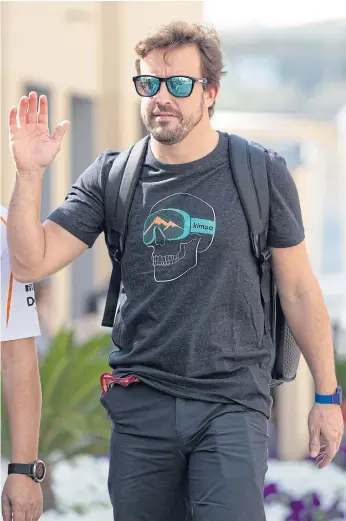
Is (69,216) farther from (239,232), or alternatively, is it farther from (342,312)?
(342,312)

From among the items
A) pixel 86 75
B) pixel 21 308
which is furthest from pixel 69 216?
pixel 86 75

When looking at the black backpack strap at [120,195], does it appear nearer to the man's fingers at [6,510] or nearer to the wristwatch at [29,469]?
the wristwatch at [29,469]

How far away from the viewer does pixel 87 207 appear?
3324 millimetres

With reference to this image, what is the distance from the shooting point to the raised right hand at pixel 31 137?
309 centimetres

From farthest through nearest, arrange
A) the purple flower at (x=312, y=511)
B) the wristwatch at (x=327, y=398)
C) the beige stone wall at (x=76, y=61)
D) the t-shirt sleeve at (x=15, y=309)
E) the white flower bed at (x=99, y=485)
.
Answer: the beige stone wall at (x=76, y=61)
the white flower bed at (x=99, y=485)
the purple flower at (x=312, y=511)
the wristwatch at (x=327, y=398)
the t-shirt sleeve at (x=15, y=309)

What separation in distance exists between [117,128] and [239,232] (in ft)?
26.6

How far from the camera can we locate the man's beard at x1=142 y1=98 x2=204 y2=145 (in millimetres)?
3240

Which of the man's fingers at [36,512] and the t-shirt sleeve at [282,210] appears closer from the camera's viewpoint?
the man's fingers at [36,512]

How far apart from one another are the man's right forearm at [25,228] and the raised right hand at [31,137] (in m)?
0.03

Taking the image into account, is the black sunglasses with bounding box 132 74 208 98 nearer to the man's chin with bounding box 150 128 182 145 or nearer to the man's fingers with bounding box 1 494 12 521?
the man's chin with bounding box 150 128 182 145

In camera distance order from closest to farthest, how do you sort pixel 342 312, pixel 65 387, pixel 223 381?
pixel 223 381 < pixel 65 387 < pixel 342 312

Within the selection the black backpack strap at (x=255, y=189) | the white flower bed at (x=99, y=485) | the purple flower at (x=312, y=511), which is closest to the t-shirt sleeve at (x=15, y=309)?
the black backpack strap at (x=255, y=189)

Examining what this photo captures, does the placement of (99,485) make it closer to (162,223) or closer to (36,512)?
(36,512)

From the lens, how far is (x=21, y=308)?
325 centimetres
